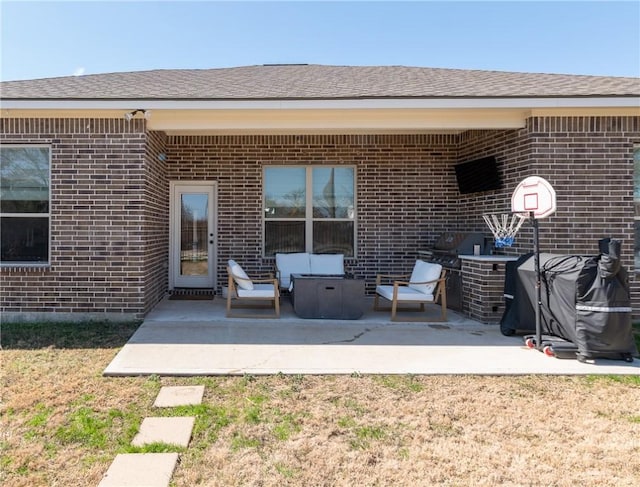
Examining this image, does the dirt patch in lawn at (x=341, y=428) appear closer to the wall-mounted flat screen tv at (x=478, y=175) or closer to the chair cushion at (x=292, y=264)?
the chair cushion at (x=292, y=264)

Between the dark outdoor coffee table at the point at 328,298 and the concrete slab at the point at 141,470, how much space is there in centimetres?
380

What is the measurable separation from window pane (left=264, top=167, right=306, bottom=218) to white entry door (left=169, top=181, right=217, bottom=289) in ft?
3.79

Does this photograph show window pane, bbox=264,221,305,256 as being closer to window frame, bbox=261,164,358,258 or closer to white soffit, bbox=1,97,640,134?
window frame, bbox=261,164,358,258

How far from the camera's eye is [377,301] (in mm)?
7137

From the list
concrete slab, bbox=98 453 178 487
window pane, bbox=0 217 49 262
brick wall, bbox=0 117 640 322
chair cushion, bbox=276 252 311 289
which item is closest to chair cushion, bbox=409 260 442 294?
brick wall, bbox=0 117 640 322

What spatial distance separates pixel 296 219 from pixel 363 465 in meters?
6.24

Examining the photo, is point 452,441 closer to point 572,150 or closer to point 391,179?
point 572,150

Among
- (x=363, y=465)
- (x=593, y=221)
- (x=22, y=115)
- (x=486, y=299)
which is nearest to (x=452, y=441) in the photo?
(x=363, y=465)

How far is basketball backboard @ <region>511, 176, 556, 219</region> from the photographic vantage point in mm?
4827

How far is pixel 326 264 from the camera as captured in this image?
7719mm

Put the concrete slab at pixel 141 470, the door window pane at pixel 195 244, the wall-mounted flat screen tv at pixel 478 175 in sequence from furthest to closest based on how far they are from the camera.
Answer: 1. the door window pane at pixel 195 244
2. the wall-mounted flat screen tv at pixel 478 175
3. the concrete slab at pixel 141 470

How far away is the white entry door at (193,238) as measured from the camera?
846cm

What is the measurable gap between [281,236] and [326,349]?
13.0 feet

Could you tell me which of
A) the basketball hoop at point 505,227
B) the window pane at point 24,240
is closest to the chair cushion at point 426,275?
the basketball hoop at point 505,227
